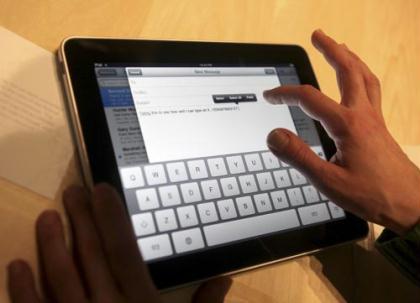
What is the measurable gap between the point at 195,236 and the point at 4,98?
26 cm

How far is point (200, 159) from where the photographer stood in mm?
486

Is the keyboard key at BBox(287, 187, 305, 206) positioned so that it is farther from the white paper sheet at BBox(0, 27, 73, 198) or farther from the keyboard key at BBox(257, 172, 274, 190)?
the white paper sheet at BBox(0, 27, 73, 198)

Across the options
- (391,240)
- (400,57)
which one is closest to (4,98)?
(391,240)

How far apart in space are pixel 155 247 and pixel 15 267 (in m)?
0.13

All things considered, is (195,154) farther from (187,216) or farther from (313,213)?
(313,213)

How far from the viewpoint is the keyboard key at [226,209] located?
1.58 feet

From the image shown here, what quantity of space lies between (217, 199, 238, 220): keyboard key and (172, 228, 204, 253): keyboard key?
0.04 metres

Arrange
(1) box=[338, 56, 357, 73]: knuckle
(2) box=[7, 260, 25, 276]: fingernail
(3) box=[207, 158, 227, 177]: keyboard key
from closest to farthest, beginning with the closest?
(2) box=[7, 260, 25, 276]: fingernail → (3) box=[207, 158, 227, 177]: keyboard key → (1) box=[338, 56, 357, 73]: knuckle

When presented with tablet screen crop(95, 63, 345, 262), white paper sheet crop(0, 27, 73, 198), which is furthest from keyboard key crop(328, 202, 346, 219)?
white paper sheet crop(0, 27, 73, 198)

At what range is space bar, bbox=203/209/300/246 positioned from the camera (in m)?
0.47

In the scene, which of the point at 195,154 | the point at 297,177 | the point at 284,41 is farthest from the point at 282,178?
the point at 284,41

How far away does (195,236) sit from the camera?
0.46 metres

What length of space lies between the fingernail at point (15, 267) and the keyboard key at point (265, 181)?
0.28 meters

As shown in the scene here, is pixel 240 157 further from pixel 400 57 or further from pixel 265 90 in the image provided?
pixel 400 57
